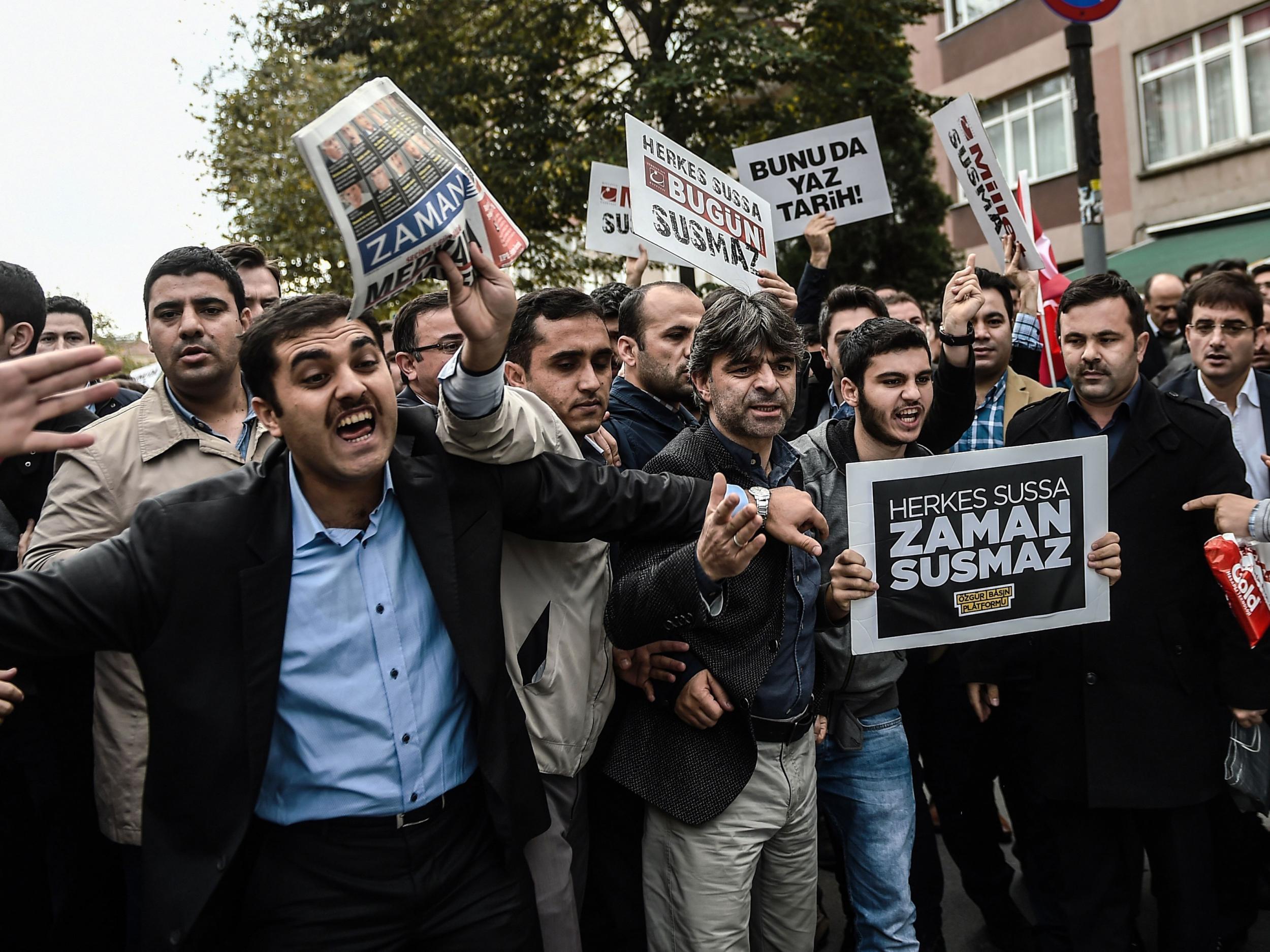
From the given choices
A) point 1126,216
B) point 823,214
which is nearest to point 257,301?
point 823,214

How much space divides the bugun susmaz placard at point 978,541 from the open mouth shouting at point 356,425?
1.44 m

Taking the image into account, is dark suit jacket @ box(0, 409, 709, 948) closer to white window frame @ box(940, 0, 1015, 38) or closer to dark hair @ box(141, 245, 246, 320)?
dark hair @ box(141, 245, 246, 320)

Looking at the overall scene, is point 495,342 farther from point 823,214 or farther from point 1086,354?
point 823,214

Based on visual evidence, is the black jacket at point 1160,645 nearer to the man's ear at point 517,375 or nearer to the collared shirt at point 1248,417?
the collared shirt at point 1248,417

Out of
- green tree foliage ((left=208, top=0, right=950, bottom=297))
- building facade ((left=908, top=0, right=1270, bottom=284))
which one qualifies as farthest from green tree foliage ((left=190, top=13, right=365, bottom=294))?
building facade ((left=908, top=0, right=1270, bottom=284))

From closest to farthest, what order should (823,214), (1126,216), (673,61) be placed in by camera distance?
(823,214) < (673,61) < (1126,216)

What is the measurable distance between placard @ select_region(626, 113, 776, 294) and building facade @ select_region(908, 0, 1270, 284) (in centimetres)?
1237

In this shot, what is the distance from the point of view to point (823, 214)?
589 cm

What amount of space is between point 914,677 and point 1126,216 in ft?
56.0

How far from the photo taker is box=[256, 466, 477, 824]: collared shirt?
241 centimetres

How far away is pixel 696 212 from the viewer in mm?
4910

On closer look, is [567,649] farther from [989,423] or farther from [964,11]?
[964,11]

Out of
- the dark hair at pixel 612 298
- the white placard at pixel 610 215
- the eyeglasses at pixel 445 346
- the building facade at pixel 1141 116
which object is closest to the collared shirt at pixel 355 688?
the eyeglasses at pixel 445 346


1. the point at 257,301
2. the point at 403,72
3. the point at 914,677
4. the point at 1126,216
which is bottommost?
the point at 914,677
